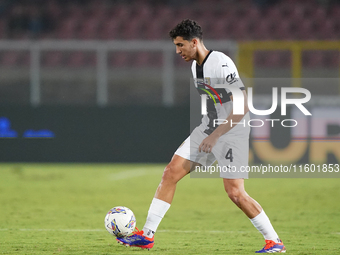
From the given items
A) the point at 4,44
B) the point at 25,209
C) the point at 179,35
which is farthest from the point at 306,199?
the point at 4,44

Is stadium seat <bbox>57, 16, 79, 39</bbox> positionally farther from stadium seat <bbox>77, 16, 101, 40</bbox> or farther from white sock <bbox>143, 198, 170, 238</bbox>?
white sock <bbox>143, 198, 170, 238</bbox>

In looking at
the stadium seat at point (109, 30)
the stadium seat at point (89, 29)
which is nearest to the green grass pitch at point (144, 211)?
the stadium seat at point (109, 30)

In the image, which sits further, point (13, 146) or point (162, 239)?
point (13, 146)

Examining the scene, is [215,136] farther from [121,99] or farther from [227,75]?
[121,99]

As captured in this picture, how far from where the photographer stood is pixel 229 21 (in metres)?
17.7

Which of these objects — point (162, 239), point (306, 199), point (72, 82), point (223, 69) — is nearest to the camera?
point (223, 69)

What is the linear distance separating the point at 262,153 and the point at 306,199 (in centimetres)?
314

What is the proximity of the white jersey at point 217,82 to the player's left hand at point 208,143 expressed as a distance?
166 mm

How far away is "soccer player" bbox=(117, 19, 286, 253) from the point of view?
4680 millimetres

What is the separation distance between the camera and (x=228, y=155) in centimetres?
474

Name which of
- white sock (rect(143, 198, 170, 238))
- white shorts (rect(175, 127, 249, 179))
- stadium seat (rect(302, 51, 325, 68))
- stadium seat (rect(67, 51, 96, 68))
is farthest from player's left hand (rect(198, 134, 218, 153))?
stadium seat (rect(302, 51, 325, 68))

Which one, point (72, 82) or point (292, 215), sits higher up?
point (72, 82)

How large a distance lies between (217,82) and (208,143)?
0.51m

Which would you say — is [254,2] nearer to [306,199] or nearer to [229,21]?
[229,21]
